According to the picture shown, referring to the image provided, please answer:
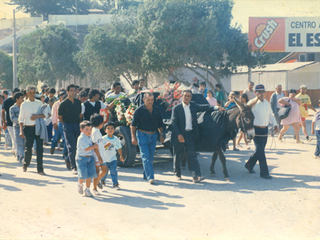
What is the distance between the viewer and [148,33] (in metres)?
28.8

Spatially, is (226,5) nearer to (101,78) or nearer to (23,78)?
(101,78)

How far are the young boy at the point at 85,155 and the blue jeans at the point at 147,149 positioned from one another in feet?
4.49

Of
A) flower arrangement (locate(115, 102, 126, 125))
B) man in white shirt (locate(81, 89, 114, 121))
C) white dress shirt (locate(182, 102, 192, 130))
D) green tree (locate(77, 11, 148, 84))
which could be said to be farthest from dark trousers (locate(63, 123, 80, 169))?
green tree (locate(77, 11, 148, 84))

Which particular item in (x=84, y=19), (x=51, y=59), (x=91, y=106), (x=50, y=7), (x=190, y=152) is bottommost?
(x=190, y=152)

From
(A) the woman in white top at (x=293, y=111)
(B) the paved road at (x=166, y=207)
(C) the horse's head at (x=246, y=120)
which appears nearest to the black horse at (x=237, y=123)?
(C) the horse's head at (x=246, y=120)

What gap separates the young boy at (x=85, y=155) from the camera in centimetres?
692

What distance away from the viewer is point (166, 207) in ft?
20.7

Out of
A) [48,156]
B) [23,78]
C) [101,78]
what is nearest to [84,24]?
[23,78]

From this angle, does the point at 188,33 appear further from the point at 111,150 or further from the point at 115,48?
the point at 111,150

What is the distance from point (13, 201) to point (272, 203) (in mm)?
4341

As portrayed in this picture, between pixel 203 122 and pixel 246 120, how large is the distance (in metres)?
0.97

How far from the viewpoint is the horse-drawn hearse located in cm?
810

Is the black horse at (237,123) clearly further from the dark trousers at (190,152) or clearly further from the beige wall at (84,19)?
the beige wall at (84,19)

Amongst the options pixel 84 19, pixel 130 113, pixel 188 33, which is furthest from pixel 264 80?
pixel 84 19
